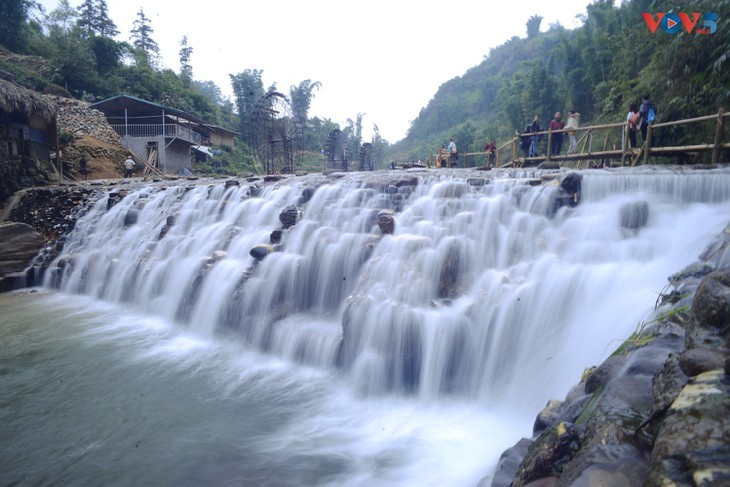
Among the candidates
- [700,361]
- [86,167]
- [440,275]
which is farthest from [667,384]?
[86,167]

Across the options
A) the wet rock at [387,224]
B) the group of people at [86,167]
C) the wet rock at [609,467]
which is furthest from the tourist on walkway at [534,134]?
the group of people at [86,167]

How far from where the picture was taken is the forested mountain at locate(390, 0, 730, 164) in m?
11.9

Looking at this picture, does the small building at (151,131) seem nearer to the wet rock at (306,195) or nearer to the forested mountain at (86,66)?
the forested mountain at (86,66)

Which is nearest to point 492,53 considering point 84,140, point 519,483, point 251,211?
point 84,140

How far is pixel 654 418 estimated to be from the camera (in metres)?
2.11

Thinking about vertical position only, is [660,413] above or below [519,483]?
above

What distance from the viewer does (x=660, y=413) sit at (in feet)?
6.82

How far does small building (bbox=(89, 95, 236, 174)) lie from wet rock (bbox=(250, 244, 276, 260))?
21986 millimetres

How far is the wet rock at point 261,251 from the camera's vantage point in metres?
9.03

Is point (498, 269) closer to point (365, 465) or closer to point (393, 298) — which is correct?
point (393, 298)

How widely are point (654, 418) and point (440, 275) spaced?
15.9 ft

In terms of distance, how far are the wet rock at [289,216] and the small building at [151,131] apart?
68.9ft

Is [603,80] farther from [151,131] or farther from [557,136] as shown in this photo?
[151,131]

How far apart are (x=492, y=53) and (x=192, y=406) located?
453 feet
